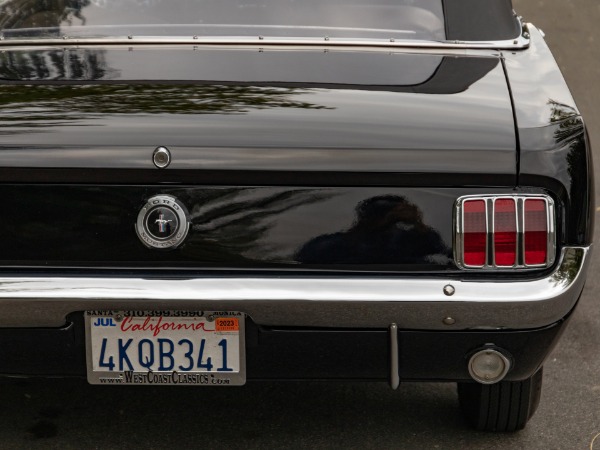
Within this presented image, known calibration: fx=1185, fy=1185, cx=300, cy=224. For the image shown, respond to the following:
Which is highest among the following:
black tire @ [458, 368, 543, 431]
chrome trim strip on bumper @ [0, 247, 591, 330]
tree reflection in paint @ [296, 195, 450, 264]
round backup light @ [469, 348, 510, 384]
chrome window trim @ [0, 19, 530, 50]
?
chrome window trim @ [0, 19, 530, 50]

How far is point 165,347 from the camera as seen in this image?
335 cm

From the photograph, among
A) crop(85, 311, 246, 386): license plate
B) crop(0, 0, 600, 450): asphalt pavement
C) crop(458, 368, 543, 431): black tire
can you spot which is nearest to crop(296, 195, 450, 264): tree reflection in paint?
crop(85, 311, 246, 386): license plate

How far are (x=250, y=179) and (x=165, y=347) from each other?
539 millimetres

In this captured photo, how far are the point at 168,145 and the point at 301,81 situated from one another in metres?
0.51

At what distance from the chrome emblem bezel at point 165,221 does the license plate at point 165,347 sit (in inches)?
7.7

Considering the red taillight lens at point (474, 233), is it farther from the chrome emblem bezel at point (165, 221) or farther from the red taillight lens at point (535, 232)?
the chrome emblem bezel at point (165, 221)

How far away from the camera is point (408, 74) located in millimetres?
3648

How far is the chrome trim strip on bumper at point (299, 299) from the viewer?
325 centimetres

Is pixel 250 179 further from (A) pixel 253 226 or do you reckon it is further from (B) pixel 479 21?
(B) pixel 479 21

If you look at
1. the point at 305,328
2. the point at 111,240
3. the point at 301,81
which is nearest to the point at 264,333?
the point at 305,328

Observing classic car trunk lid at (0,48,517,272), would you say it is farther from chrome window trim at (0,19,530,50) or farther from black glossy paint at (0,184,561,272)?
chrome window trim at (0,19,530,50)

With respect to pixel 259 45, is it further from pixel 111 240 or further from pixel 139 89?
pixel 111 240

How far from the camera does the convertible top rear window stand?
13.3ft

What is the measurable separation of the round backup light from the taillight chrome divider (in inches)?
10.1
